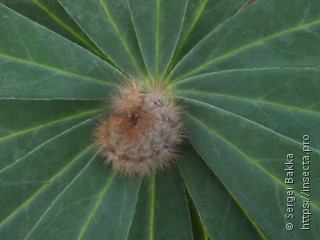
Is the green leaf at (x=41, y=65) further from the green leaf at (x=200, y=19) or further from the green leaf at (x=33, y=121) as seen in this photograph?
the green leaf at (x=200, y=19)

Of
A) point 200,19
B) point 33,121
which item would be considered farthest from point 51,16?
point 200,19

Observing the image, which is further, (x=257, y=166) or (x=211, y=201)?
(x=211, y=201)

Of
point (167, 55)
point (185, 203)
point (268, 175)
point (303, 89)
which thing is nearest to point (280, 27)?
point (303, 89)

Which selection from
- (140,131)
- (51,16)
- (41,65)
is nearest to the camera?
(140,131)

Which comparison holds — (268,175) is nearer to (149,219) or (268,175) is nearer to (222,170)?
(222,170)

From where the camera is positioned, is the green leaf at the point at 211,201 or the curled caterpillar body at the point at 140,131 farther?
the green leaf at the point at 211,201

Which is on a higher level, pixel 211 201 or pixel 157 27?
pixel 157 27

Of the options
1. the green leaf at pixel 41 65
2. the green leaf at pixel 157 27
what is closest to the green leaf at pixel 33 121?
the green leaf at pixel 41 65

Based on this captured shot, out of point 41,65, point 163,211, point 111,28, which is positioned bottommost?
point 163,211

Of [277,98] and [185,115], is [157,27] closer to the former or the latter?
[185,115]
